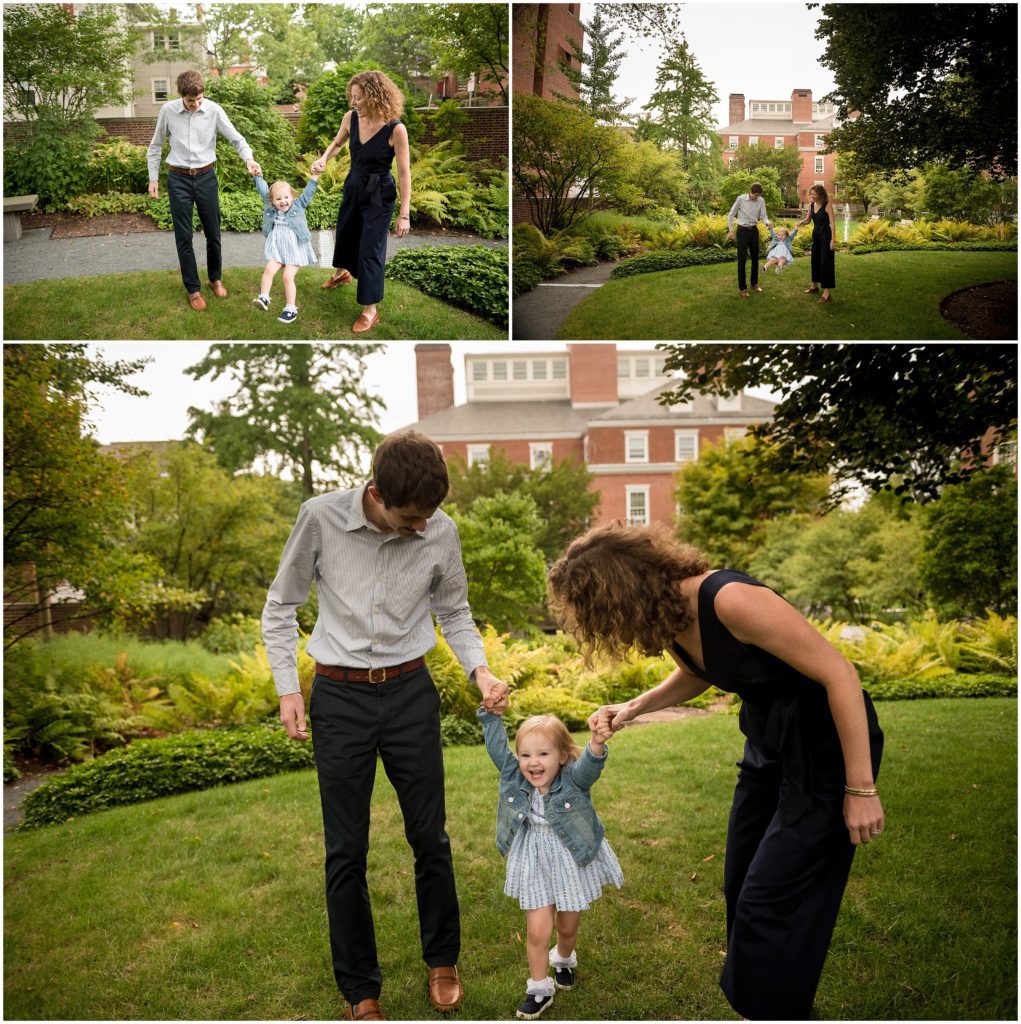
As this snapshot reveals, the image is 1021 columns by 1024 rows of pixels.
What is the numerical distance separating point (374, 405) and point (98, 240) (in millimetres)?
7728

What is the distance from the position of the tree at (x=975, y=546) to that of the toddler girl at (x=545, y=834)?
9.44m

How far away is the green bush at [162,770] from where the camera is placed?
6.46m

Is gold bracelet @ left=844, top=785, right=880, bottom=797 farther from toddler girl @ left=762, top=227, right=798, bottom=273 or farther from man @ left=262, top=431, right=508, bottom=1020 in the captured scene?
toddler girl @ left=762, top=227, right=798, bottom=273

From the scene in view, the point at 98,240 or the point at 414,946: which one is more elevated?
the point at 98,240

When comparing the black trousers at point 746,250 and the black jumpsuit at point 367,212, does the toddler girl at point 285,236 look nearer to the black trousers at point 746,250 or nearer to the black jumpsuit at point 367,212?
the black jumpsuit at point 367,212

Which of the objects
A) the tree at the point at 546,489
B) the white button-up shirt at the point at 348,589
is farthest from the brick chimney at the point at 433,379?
the white button-up shirt at the point at 348,589

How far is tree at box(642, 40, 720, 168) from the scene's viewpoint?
6.43 metres

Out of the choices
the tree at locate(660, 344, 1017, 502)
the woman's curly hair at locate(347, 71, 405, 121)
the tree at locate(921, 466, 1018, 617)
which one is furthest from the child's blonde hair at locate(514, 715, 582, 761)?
the tree at locate(921, 466, 1018, 617)

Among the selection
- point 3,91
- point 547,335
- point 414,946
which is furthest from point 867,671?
point 3,91

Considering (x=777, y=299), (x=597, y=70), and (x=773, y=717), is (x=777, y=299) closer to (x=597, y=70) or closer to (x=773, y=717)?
(x=597, y=70)

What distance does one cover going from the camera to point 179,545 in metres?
12.0

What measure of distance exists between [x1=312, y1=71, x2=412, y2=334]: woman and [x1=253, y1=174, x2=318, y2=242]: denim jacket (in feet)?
0.68

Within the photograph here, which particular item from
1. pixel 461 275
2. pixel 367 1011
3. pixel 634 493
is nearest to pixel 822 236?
pixel 461 275

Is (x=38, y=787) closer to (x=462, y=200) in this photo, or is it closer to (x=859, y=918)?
(x=462, y=200)
